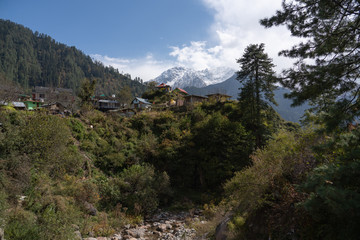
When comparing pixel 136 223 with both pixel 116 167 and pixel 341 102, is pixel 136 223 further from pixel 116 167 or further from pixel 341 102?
pixel 341 102

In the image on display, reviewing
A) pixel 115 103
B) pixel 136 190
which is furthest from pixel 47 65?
pixel 136 190

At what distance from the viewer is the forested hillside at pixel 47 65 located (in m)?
102

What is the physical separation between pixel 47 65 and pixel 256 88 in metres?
138

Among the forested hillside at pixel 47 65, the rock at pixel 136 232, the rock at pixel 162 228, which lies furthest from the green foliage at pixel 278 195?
the forested hillside at pixel 47 65

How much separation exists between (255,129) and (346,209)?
617 inches

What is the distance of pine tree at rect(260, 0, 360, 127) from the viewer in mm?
4051

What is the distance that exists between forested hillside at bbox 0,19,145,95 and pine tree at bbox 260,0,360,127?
109 metres

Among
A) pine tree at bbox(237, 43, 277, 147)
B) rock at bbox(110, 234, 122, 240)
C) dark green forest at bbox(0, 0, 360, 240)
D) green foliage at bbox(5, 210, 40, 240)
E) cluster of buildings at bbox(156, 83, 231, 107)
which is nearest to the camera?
dark green forest at bbox(0, 0, 360, 240)

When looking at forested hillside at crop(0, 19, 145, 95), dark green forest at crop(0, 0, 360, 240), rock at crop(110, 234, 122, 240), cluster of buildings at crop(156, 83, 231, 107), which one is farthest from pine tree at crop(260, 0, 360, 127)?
forested hillside at crop(0, 19, 145, 95)

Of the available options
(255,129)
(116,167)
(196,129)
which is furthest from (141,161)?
(255,129)

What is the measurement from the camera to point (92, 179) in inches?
532

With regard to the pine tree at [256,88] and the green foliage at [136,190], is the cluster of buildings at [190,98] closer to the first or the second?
the pine tree at [256,88]

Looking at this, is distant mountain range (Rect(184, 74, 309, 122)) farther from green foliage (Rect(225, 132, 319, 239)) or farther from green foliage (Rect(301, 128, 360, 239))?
green foliage (Rect(301, 128, 360, 239))

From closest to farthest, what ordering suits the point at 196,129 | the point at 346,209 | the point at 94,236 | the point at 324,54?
the point at 346,209
the point at 324,54
the point at 94,236
the point at 196,129
